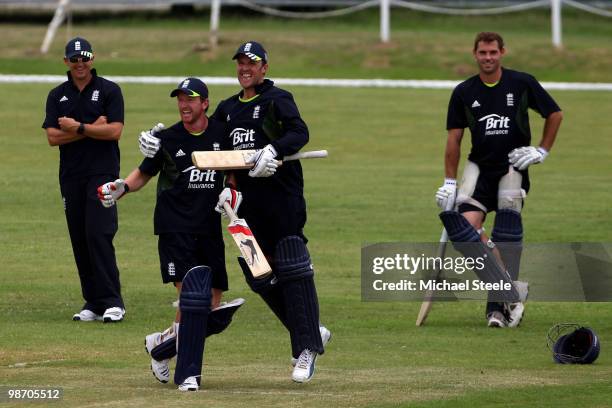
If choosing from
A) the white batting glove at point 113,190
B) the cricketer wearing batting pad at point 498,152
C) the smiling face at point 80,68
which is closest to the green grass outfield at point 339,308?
the cricketer wearing batting pad at point 498,152

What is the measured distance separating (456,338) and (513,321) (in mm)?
840

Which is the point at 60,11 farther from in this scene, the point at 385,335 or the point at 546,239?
the point at 385,335

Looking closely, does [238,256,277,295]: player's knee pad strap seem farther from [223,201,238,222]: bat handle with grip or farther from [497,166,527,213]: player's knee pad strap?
[497,166,527,213]: player's knee pad strap

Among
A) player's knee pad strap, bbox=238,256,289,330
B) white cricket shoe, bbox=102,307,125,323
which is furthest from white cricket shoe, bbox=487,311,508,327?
white cricket shoe, bbox=102,307,125,323


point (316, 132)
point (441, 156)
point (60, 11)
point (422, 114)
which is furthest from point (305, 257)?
point (60, 11)

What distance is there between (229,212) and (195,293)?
0.60 m

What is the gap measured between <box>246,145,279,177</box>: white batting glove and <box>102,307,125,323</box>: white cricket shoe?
12.0 feet

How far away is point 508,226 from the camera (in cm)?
1312

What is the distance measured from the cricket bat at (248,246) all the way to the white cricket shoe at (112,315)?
3501 millimetres

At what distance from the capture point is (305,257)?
10.2 meters

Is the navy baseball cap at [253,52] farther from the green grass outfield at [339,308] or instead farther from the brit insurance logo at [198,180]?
the green grass outfield at [339,308]

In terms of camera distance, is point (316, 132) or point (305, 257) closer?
point (305, 257)

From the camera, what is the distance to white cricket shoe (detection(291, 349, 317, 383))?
992 centimetres

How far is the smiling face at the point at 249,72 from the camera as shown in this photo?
10.5 metres
